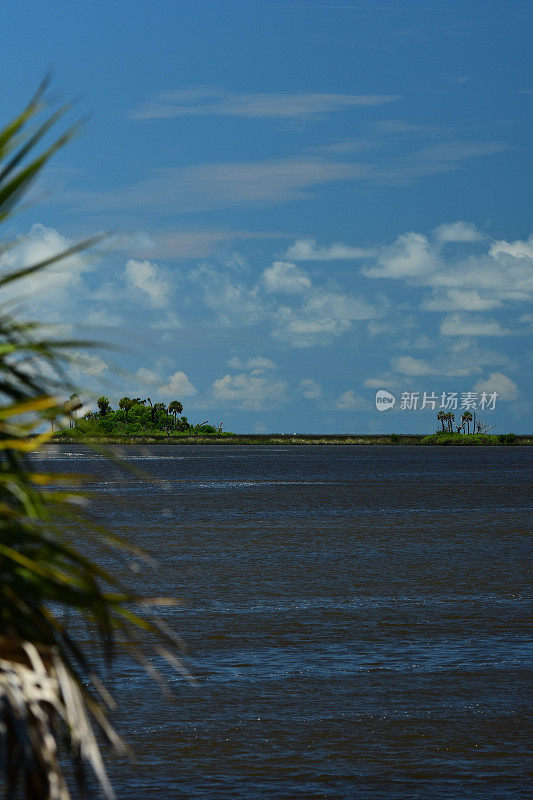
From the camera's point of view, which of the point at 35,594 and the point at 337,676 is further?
the point at 337,676

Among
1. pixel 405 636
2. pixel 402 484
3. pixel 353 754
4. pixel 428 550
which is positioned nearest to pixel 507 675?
pixel 405 636

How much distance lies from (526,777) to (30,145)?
7.60 meters

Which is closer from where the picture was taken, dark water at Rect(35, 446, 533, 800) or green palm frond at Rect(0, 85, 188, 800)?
green palm frond at Rect(0, 85, 188, 800)

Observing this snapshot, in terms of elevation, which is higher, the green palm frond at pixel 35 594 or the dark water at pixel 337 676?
the green palm frond at pixel 35 594

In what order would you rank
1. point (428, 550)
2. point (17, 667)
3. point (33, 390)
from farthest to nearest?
point (428, 550)
point (33, 390)
point (17, 667)

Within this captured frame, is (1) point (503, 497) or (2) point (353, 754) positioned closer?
(2) point (353, 754)

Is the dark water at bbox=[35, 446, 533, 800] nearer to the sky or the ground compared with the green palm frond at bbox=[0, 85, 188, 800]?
A: nearer to the ground

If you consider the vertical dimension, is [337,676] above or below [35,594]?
below

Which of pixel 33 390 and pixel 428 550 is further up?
pixel 33 390

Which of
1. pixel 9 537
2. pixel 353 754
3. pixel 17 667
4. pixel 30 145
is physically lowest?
pixel 353 754

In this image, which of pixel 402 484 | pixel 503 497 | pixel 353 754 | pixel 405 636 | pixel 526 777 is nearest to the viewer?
pixel 526 777

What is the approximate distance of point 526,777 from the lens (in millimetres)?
9359

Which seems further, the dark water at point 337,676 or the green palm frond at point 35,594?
the dark water at point 337,676

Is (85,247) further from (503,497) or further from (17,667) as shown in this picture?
(503,497)
